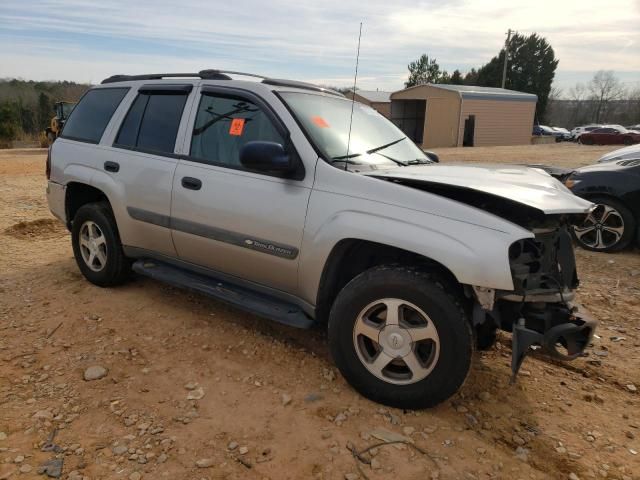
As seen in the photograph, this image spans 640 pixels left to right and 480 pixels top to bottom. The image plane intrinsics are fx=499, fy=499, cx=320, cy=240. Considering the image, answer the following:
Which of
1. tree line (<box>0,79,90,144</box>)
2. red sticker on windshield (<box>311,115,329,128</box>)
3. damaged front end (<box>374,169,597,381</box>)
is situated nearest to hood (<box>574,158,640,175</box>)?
damaged front end (<box>374,169,597,381</box>)

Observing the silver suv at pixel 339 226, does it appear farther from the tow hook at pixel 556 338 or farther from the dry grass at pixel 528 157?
the dry grass at pixel 528 157

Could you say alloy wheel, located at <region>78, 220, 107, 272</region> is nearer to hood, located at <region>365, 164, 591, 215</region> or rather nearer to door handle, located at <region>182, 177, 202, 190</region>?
door handle, located at <region>182, 177, 202, 190</region>

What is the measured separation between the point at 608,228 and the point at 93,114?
6086 mm

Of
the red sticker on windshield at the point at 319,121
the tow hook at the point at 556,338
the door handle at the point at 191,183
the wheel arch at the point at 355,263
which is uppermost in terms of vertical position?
the red sticker on windshield at the point at 319,121

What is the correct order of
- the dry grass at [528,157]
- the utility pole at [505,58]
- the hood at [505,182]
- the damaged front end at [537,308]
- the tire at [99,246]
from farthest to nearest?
the utility pole at [505,58]
the dry grass at [528,157]
the tire at [99,246]
the hood at [505,182]
the damaged front end at [537,308]

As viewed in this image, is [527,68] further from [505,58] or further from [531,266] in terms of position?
[531,266]

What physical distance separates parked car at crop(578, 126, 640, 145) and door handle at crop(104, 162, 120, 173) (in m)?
35.4

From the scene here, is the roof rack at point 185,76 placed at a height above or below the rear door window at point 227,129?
above

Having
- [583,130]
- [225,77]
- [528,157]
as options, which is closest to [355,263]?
[225,77]

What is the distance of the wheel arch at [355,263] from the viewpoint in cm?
291

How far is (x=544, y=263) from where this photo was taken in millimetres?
2871


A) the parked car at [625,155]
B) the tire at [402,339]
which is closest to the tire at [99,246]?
the tire at [402,339]

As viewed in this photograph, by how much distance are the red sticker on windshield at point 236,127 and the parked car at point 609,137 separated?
35.1 m

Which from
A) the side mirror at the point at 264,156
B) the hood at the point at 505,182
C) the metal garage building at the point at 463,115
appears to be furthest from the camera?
the metal garage building at the point at 463,115
